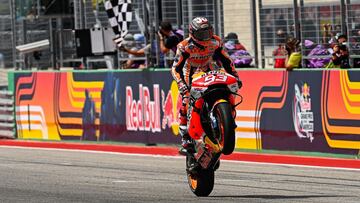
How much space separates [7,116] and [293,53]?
7.55 m

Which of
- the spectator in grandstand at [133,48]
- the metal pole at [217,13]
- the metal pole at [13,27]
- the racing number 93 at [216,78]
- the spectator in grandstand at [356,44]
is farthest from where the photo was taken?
the metal pole at [13,27]

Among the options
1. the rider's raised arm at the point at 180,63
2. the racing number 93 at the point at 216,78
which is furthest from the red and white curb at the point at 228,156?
the racing number 93 at the point at 216,78

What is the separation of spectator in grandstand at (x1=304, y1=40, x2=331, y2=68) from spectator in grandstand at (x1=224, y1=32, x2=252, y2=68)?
1.16 m

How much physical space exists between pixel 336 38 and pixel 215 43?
5288 millimetres

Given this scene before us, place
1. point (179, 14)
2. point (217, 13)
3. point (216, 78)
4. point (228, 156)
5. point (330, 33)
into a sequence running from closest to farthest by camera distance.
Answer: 1. point (216, 78)
2. point (228, 156)
3. point (330, 33)
4. point (217, 13)
5. point (179, 14)

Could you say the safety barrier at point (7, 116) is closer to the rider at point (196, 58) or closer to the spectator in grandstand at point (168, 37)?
the spectator in grandstand at point (168, 37)

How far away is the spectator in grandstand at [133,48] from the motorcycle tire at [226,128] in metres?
9.43

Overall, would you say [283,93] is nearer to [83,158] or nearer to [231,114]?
[83,158]

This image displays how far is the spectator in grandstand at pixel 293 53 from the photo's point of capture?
16.9 metres

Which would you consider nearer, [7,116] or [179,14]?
[179,14]

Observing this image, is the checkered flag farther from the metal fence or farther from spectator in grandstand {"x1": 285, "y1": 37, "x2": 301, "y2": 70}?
spectator in grandstand {"x1": 285, "y1": 37, "x2": 301, "y2": 70}

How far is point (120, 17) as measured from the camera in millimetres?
20172

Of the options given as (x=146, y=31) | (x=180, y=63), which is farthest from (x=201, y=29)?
(x=146, y=31)

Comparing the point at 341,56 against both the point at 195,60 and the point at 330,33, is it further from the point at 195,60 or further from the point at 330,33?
the point at 195,60
